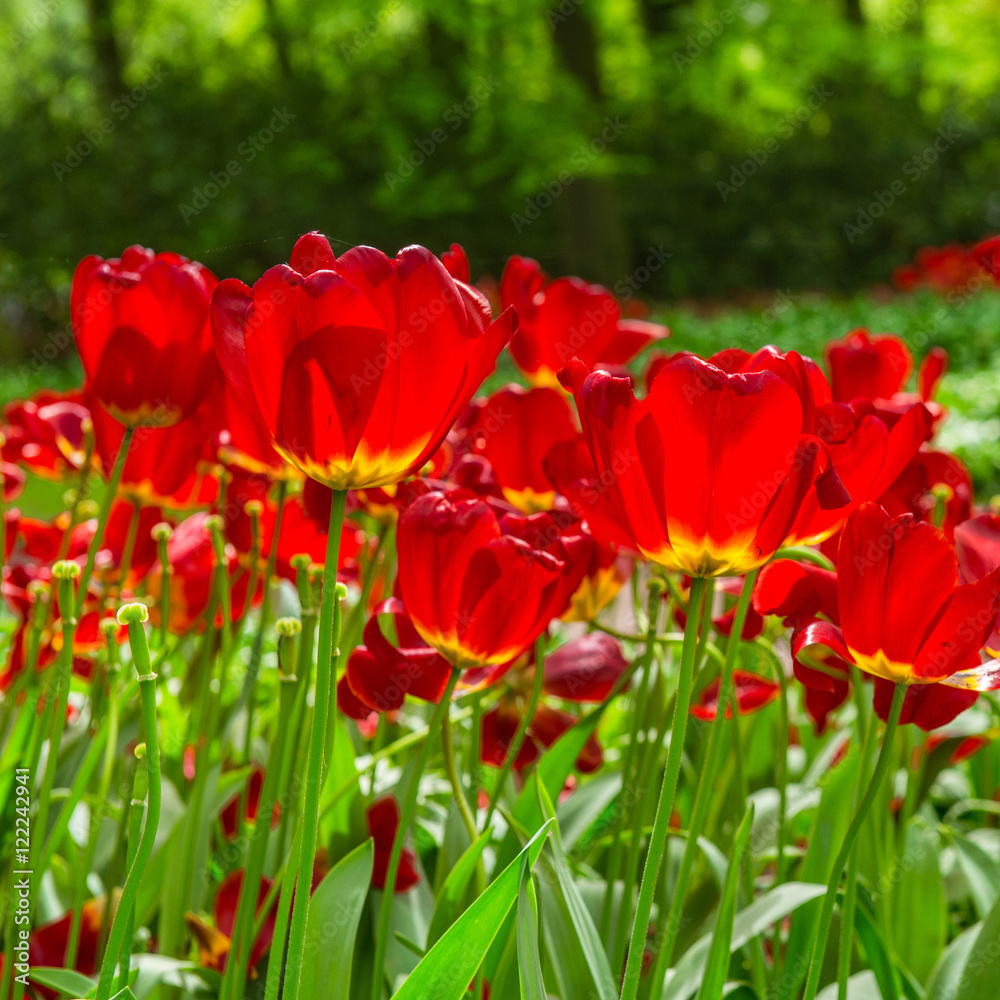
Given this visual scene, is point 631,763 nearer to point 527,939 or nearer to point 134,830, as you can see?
point 527,939

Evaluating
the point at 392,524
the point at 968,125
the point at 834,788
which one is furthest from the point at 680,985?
the point at 968,125

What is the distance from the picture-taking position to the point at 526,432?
1239mm

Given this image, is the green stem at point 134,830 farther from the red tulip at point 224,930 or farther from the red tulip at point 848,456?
the red tulip at point 848,456

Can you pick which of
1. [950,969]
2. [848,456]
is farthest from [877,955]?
[848,456]

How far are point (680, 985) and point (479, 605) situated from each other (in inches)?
16.9

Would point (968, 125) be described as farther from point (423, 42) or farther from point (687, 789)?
point (687, 789)

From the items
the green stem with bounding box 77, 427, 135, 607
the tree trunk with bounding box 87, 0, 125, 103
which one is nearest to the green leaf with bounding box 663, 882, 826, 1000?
the green stem with bounding box 77, 427, 135, 607

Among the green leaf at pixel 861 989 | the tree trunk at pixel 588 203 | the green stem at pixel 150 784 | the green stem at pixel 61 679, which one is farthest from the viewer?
the tree trunk at pixel 588 203

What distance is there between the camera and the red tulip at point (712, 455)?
0.72 metres

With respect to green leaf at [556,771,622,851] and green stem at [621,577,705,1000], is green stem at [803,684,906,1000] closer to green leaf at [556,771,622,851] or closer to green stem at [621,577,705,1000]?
green stem at [621,577,705,1000]

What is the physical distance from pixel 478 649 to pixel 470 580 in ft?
0.20

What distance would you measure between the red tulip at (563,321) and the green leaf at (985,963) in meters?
0.74

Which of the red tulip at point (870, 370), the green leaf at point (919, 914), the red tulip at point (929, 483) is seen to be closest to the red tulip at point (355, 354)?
the red tulip at point (929, 483)

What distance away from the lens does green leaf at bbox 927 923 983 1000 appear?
1.17m
